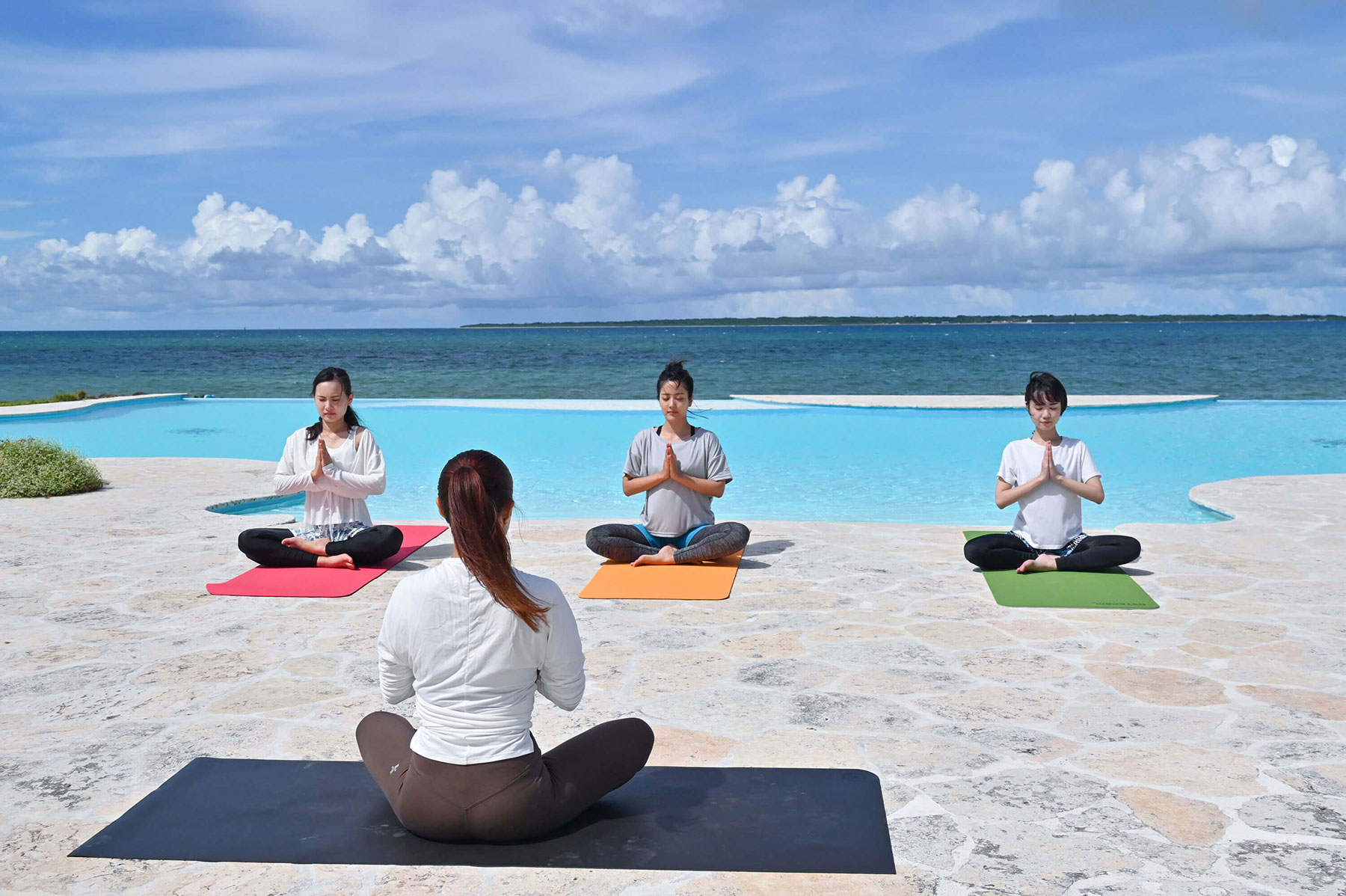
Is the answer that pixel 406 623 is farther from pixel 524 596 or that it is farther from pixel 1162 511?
pixel 1162 511

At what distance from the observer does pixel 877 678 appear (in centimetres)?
486

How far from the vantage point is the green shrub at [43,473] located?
33.4 ft

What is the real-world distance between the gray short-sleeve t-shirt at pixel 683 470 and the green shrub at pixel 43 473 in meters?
6.33

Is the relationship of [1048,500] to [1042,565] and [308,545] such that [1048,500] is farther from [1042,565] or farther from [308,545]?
[308,545]

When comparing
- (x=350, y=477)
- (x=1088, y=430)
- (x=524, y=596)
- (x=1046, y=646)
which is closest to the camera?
(x=524, y=596)

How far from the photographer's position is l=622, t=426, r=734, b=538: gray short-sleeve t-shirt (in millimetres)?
7176

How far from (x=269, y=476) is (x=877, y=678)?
8711 millimetres

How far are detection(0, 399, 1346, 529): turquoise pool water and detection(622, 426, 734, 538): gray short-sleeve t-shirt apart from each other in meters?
3.43

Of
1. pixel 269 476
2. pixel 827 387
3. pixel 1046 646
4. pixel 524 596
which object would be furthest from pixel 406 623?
pixel 827 387

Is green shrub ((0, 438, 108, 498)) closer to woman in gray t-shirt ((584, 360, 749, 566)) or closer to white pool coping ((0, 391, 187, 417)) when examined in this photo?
woman in gray t-shirt ((584, 360, 749, 566))

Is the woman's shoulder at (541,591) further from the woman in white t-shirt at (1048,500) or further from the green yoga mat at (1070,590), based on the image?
the woman in white t-shirt at (1048,500)

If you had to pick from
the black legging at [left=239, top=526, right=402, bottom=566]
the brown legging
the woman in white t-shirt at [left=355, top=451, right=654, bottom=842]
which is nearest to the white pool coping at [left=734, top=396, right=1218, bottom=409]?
the black legging at [left=239, top=526, right=402, bottom=566]

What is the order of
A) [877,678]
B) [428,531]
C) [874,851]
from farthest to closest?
[428,531] < [877,678] < [874,851]

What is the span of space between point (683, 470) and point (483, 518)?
446 cm
